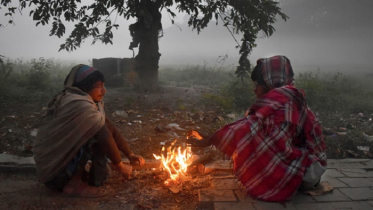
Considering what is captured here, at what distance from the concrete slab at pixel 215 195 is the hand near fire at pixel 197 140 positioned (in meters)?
0.46

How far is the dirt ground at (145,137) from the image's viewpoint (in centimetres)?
274

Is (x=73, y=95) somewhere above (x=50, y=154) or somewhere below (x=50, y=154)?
above

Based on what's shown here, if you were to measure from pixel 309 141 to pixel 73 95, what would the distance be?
2263 millimetres

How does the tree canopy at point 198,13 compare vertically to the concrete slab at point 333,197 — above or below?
above

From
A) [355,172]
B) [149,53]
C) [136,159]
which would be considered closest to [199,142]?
[136,159]

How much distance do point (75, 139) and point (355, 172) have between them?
3.18 metres

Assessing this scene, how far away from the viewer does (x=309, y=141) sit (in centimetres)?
258

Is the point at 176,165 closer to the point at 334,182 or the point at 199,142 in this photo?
the point at 199,142

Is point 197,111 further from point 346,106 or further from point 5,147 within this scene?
point 346,106

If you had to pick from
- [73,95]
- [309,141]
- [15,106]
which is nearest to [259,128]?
[309,141]

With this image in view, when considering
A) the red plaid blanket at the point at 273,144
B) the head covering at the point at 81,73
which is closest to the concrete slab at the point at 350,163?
the red plaid blanket at the point at 273,144

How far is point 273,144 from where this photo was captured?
8.02ft

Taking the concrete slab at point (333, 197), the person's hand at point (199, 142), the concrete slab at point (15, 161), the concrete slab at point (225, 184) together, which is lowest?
the concrete slab at point (333, 197)

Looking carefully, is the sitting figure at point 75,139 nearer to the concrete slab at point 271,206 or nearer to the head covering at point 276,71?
the concrete slab at point 271,206
